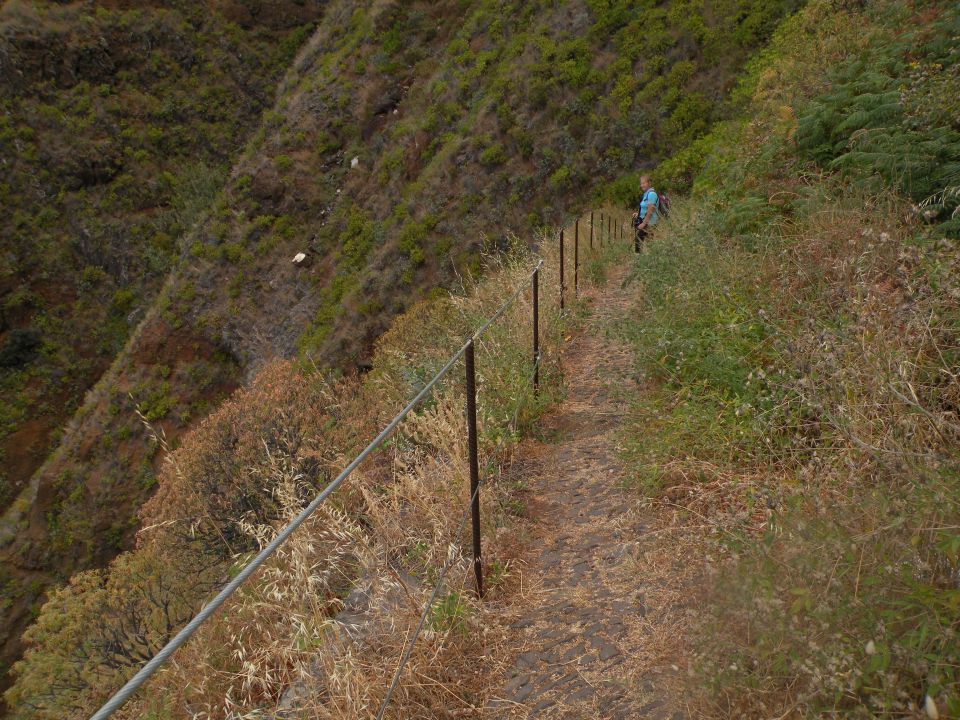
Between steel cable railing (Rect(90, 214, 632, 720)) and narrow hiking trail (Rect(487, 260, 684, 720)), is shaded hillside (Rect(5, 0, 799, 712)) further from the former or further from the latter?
steel cable railing (Rect(90, 214, 632, 720))

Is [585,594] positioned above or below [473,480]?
below

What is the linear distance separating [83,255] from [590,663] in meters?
44.3

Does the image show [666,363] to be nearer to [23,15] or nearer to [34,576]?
[34,576]

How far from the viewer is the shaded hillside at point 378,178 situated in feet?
59.2

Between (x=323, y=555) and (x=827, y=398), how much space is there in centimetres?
256

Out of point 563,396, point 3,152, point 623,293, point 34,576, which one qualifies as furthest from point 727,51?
point 3,152

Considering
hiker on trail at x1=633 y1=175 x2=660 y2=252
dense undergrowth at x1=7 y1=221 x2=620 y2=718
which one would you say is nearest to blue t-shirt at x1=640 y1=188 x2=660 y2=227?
hiker on trail at x1=633 y1=175 x2=660 y2=252

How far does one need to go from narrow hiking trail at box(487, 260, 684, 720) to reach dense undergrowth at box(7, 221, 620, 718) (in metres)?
0.21

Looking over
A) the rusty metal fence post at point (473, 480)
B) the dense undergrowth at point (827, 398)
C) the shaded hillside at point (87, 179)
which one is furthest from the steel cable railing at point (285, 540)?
the shaded hillside at point (87, 179)

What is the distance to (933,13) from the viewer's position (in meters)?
5.32

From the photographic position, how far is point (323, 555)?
315 centimetres

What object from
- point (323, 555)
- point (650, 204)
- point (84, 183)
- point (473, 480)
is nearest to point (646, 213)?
point (650, 204)

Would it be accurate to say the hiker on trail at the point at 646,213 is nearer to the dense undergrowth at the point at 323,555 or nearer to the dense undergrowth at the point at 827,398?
the dense undergrowth at the point at 323,555

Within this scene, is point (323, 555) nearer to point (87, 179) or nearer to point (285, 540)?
point (285, 540)
